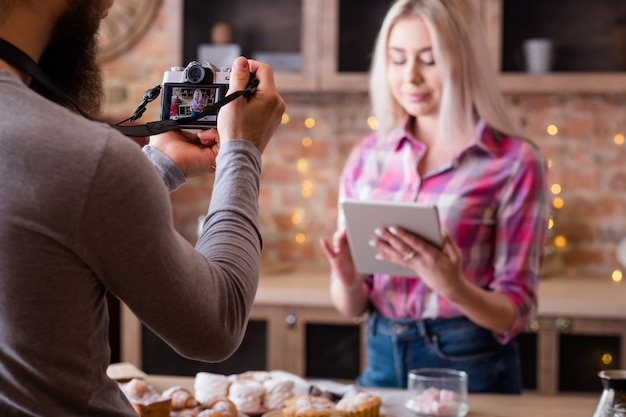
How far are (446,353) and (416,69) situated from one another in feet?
2.27

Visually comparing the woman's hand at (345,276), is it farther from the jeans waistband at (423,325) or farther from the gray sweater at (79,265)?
the gray sweater at (79,265)

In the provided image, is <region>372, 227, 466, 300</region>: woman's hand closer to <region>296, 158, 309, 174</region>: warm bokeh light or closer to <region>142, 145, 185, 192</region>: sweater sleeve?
<region>142, 145, 185, 192</region>: sweater sleeve

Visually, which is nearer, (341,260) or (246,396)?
(246,396)

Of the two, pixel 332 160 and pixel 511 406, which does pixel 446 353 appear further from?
pixel 332 160

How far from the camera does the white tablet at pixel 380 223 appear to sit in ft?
6.43

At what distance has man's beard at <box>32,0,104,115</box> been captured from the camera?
3.10 feet

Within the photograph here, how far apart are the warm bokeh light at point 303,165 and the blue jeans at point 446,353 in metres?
1.68

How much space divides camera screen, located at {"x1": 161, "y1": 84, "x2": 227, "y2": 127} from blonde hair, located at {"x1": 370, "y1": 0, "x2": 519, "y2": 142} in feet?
3.63

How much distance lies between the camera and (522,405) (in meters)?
1.79

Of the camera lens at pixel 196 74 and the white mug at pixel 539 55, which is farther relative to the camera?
the white mug at pixel 539 55

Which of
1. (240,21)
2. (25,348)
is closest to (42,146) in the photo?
(25,348)

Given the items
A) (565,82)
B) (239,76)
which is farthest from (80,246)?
(565,82)

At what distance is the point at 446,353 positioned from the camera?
6.89ft

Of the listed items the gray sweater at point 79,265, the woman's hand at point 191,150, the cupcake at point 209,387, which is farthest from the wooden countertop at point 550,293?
the gray sweater at point 79,265
